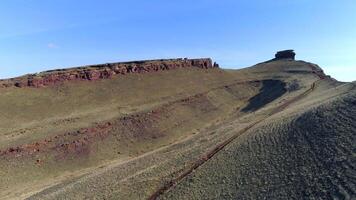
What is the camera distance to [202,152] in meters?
43.3

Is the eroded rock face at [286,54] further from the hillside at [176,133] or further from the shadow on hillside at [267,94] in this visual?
the shadow on hillside at [267,94]

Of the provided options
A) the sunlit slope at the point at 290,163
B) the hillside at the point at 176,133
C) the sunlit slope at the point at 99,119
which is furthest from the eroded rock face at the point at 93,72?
the sunlit slope at the point at 290,163

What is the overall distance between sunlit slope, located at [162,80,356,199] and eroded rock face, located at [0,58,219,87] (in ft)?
162

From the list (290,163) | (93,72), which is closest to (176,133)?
(93,72)

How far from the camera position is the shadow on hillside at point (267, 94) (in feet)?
274

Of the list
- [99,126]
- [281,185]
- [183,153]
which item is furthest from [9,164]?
[281,185]

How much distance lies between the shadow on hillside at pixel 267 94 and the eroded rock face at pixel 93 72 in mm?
17149

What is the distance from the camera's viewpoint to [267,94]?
299ft

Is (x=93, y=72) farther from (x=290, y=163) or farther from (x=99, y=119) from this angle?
(x=290, y=163)

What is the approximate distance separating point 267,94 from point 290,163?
58934 millimetres

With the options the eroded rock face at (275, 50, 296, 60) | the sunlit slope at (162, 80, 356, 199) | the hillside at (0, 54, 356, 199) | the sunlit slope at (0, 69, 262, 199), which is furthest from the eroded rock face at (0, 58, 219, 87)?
the sunlit slope at (162, 80, 356, 199)

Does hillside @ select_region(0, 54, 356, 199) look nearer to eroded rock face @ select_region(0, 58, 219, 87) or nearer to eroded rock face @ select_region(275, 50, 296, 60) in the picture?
eroded rock face @ select_region(0, 58, 219, 87)

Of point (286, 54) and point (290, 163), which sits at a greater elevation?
point (286, 54)

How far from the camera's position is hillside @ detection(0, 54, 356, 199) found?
33094mm
